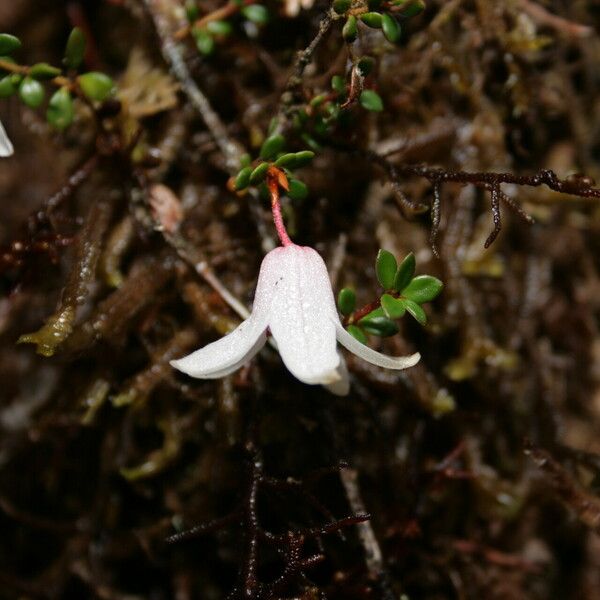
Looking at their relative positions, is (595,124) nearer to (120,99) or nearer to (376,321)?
(376,321)

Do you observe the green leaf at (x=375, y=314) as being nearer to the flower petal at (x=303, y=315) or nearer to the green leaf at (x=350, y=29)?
the flower petal at (x=303, y=315)

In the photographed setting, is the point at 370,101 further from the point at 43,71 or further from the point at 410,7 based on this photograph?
the point at 43,71

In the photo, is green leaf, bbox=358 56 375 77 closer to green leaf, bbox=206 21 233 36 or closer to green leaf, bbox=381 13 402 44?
green leaf, bbox=381 13 402 44

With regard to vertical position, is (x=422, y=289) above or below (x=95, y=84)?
below

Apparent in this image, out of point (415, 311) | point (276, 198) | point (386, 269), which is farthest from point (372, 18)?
point (415, 311)

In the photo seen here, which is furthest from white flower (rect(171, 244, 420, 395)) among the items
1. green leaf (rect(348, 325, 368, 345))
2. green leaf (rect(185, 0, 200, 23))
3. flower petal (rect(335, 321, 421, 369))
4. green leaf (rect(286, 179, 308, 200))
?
green leaf (rect(185, 0, 200, 23))

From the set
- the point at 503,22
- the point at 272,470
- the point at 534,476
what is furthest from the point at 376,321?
the point at 503,22

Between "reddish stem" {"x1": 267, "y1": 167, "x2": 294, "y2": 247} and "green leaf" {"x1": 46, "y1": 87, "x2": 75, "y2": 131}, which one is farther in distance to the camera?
"green leaf" {"x1": 46, "y1": 87, "x2": 75, "y2": 131}
